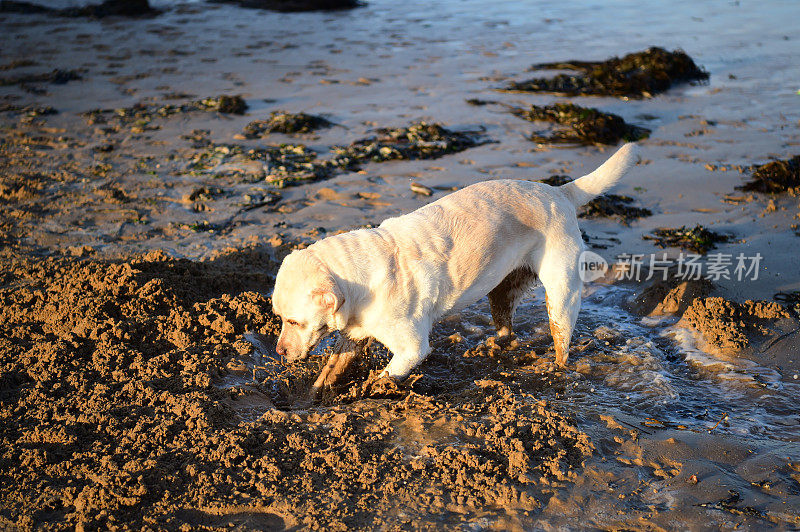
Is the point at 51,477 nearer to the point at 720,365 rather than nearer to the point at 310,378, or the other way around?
the point at 310,378

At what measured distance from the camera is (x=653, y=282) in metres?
7.33

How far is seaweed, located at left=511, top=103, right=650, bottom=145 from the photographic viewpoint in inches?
432

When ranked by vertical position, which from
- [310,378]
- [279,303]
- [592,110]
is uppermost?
[592,110]

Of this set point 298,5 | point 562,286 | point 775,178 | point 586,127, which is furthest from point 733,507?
point 298,5

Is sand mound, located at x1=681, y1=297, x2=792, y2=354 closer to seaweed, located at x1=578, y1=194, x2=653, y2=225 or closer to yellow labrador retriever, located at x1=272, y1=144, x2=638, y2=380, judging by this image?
yellow labrador retriever, located at x1=272, y1=144, x2=638, y2=380

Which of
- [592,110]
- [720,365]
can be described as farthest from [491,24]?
[720,365]

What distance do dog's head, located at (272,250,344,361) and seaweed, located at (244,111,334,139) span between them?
23.4 feet

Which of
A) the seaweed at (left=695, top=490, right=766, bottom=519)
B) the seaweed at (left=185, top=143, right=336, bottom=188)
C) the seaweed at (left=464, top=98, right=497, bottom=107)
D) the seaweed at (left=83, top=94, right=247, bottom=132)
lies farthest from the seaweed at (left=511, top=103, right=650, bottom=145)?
the seaweed at (left=695, top=490, right=766, bottom=519)

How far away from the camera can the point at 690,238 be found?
7.98m

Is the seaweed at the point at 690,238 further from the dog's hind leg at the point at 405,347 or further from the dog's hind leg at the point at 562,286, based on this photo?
the dog's hind leg at the point at 405,347

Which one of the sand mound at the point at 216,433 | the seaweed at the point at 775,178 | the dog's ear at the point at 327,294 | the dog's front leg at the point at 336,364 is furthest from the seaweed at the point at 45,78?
the seaweed at the point at 775,178

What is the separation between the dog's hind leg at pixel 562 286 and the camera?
5492 millimetres

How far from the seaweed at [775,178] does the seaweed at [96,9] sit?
768 inches

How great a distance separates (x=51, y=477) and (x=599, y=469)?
11.8 feet
